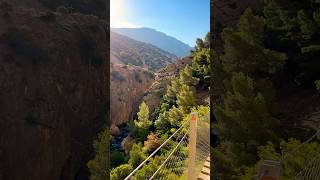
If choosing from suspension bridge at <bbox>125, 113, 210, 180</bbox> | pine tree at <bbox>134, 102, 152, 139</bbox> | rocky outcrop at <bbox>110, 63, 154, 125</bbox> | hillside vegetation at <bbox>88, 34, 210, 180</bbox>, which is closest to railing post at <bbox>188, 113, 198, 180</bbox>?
suspension bridge at <bbox>125, 113, 210, 180</bbox>

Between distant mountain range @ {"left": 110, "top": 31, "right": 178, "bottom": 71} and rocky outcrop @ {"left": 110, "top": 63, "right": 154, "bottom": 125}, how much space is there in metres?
39.7

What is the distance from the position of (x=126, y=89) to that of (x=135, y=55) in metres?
62.4

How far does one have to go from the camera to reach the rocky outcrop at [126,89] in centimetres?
3803

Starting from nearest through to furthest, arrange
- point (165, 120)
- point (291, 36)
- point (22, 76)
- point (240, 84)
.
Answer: point (240, 84), point (291, 36), point (22, 76), point (165, 120)

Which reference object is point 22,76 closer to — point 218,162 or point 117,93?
point 218,162

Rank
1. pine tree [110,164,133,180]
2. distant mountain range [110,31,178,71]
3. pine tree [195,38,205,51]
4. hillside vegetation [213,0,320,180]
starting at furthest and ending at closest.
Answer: distant mountain range [110,31,178,71], pine tree [195,38,205,51], pine tree [110,164,133,180], hillside vegetation [213,0,320,180]

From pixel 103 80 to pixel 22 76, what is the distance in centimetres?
432

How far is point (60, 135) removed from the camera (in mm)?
20047

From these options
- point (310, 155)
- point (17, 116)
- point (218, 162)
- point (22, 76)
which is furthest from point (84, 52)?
point (310, 155)

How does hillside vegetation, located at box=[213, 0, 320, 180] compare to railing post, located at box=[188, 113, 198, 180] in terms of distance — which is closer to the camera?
railing post, located at box=[188, 113, 198, 180]

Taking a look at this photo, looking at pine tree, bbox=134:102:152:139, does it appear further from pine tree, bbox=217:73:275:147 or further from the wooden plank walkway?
pine tree, bbox=217:73:275:147

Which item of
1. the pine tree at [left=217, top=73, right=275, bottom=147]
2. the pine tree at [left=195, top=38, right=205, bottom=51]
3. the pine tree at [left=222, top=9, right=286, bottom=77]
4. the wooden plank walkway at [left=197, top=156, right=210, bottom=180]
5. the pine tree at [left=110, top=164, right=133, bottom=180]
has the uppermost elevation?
the pine tree at [left=195, top=38, right=205, bottom=51]

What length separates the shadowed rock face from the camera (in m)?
17.8

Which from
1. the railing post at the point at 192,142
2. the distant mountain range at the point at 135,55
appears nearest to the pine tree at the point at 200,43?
the railing post at the point at 192,142
